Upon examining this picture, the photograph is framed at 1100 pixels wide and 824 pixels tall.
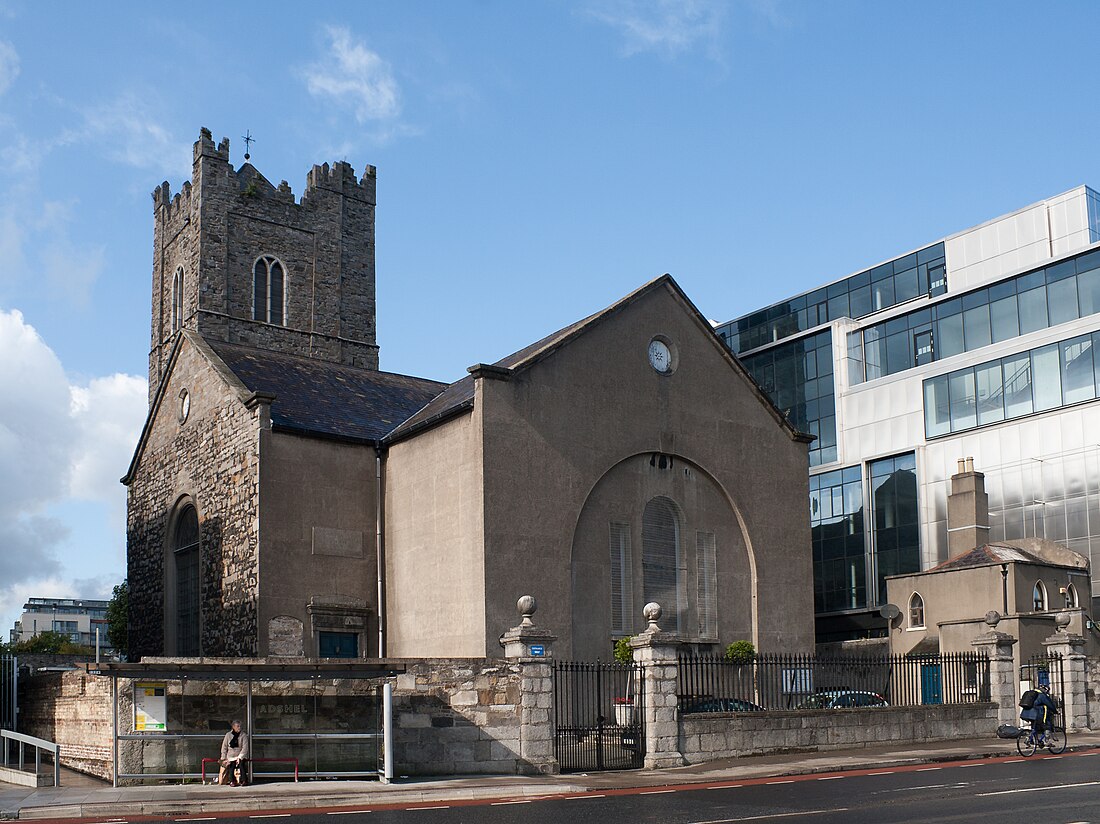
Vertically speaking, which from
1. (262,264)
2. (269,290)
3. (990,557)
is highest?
(262,264)

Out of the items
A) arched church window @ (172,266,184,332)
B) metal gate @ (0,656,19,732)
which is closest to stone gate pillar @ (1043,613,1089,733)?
metal gate @ (0,656,19,732)

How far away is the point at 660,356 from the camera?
34.2m

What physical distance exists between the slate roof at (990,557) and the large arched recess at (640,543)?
43.6ft

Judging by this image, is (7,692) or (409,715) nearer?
(409,715)

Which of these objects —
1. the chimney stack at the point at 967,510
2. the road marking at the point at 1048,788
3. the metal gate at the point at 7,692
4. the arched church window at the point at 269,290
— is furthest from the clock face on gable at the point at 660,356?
the arched church window at the point at 269,290

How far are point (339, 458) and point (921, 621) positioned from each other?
24.7 m

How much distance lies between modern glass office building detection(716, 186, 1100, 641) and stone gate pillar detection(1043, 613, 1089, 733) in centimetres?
1758

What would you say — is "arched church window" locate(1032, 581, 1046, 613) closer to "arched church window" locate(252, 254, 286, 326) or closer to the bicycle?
the bicycle

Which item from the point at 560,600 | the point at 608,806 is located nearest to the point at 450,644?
the point at 560,600

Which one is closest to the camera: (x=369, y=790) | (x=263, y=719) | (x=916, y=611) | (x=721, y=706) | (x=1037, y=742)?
(x=369, y=790)

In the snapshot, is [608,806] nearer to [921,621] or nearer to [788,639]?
[788,639]

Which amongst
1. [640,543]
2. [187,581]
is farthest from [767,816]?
[187,581]

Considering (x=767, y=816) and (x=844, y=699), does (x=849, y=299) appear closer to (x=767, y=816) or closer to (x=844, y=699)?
(x=844, y=699)

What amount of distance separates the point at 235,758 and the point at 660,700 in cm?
826
